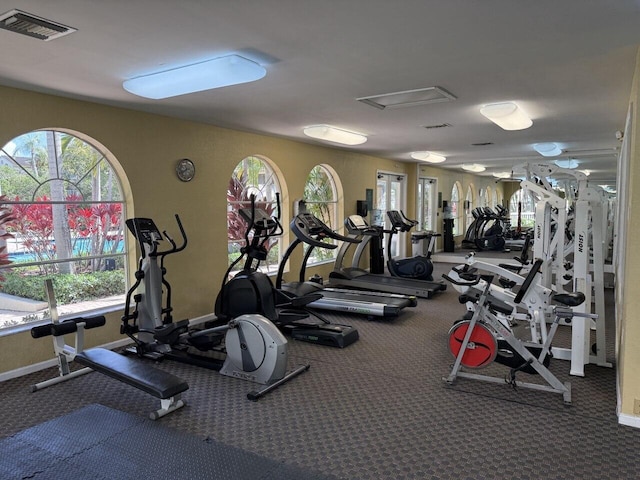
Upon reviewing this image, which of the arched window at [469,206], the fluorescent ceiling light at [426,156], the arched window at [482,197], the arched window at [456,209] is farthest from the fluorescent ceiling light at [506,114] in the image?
the arched window at [482,197]

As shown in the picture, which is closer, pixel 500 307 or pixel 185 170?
pixel 500 307

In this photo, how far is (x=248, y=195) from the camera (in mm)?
6074

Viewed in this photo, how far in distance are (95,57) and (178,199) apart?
7.18 ft

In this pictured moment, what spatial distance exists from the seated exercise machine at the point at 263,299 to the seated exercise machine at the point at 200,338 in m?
0.35

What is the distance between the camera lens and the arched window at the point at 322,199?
24.1ft

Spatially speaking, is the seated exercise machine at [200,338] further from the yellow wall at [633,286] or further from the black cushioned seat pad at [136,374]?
the yellow wall at [633,286]

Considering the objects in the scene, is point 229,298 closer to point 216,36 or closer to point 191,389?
point 191,389

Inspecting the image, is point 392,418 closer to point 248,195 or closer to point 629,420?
point 629,420

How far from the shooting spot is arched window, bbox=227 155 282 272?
5.87m

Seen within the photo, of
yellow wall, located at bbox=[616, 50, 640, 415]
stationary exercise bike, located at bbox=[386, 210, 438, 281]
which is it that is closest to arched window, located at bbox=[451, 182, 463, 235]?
stationary exercise bike, located at bbox=[386, 210, 438, 281]

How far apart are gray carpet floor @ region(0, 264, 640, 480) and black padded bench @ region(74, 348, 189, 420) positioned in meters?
0.09

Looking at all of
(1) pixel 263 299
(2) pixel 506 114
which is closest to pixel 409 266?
(2) pixel 506 114

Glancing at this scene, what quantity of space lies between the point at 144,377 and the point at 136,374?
0.08 metres

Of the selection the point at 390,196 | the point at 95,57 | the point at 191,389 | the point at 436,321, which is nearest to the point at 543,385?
the point at 436,321
